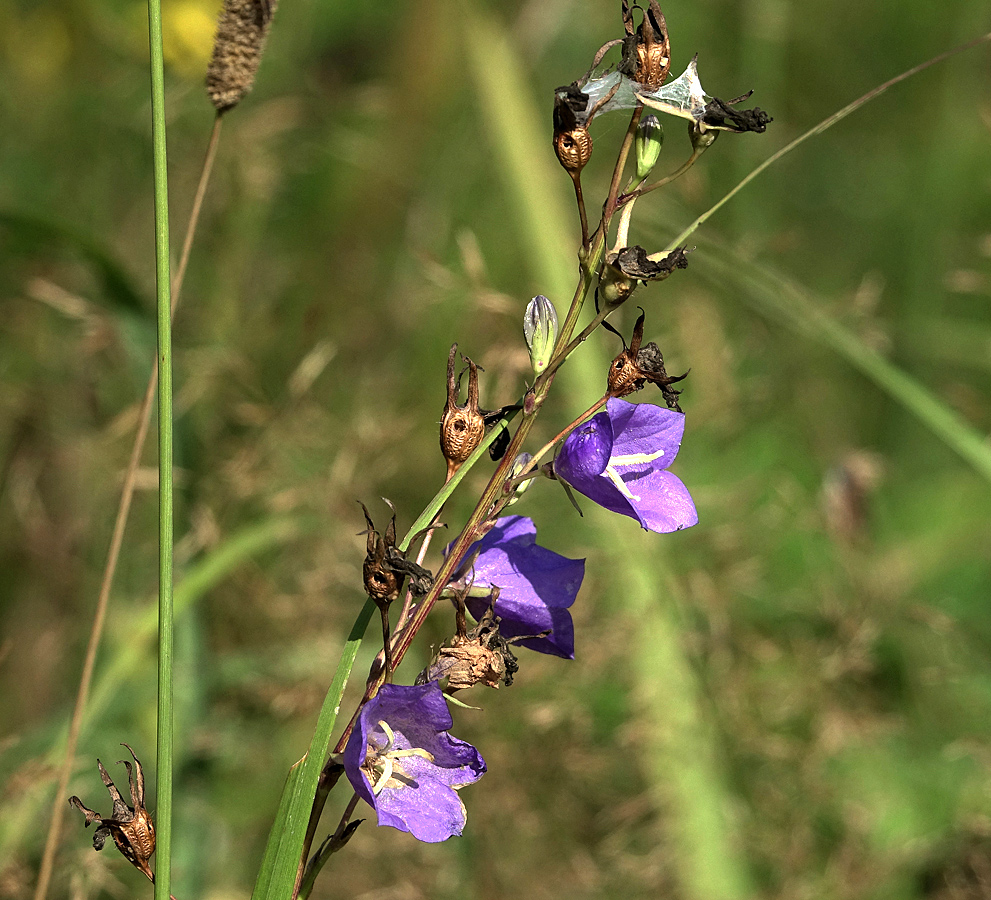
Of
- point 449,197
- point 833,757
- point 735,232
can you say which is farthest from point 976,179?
point 833,757

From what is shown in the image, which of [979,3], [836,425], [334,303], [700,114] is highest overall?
[700,114]

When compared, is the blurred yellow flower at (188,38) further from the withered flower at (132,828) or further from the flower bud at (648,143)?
the withered flower at (132,828)

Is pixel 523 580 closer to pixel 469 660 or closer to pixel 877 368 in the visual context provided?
pixel 469 660

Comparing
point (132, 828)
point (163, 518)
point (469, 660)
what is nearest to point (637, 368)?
point (469, 660)

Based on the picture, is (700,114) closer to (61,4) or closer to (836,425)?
(836,425)

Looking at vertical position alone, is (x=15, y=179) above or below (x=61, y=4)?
below

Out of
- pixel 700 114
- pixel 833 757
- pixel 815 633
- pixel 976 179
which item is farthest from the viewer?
pixel 976 179

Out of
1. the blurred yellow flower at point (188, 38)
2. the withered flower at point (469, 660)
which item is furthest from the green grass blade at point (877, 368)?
the blurred yellow flower at point (188, 38)
